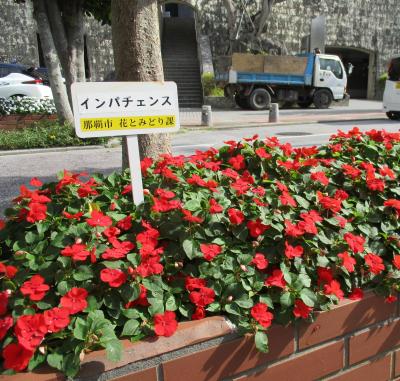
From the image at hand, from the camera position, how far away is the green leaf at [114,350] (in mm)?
1296

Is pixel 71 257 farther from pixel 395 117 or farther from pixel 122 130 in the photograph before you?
pixel 395 117

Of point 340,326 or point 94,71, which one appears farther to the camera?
point 94,71

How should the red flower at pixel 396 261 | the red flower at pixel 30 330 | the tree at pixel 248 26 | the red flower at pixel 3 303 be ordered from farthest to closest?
the tree at pixel 248 26 → the red flower at pixel 396 261 → the red flower at pixel 3 303 → the red flower at pixel 30 330

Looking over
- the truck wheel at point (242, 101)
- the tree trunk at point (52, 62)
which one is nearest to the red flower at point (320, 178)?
the tree trunk at point (52, 62)

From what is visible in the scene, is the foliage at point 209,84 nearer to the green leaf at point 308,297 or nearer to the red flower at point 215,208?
the red flower at point 215,208

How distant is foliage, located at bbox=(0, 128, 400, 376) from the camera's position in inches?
54.4

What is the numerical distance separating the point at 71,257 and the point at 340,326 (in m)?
1.05

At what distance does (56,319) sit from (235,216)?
77 centimetres

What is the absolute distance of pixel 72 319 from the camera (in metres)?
1.38

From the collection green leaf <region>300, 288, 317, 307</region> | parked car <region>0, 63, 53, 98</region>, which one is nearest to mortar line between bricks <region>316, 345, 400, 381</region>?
green leaf <region>300, 288, 317, 307</region>

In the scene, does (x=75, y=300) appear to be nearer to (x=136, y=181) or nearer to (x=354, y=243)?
(x=136, y=181)

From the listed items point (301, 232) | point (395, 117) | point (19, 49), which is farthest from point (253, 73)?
point (301, 232)

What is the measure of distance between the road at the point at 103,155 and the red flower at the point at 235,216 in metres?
4.10

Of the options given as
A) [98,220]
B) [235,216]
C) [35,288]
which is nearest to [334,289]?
[235,216]
